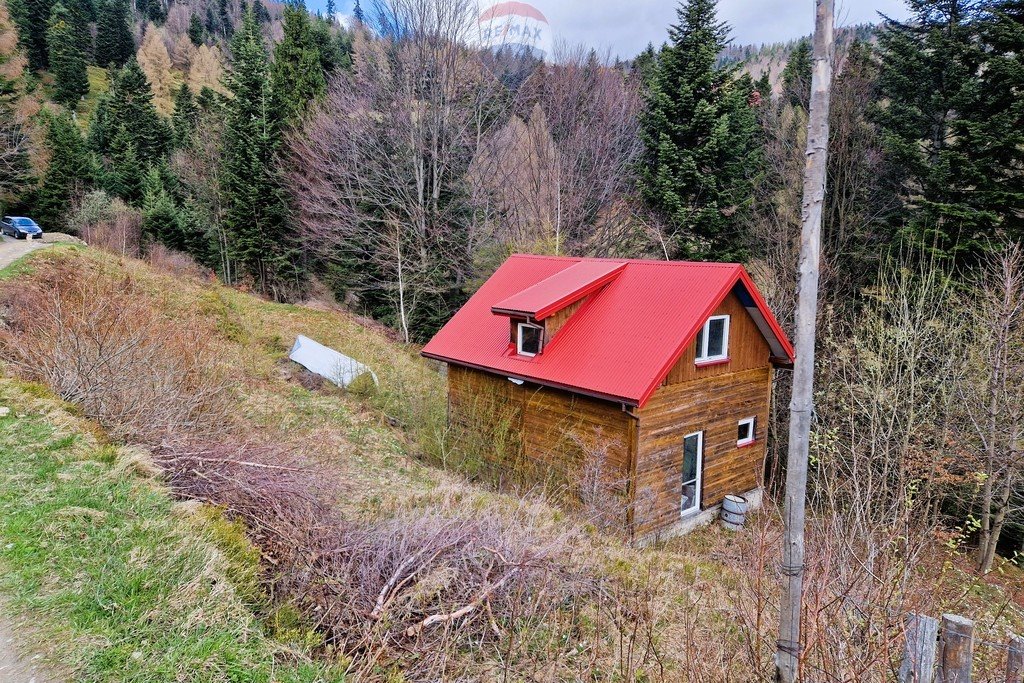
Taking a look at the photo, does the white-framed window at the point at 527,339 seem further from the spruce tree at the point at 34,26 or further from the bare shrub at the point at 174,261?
the spruce tree at the point at 34,26

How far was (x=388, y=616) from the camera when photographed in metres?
4.85

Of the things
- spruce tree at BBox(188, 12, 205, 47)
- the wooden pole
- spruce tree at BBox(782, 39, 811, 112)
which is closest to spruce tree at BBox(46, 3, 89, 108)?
spruce tree at BBox(188, 12, 205, 47)

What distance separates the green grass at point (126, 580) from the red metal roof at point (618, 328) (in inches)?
303

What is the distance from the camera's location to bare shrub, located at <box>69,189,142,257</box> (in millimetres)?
29117

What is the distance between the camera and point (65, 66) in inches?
2094

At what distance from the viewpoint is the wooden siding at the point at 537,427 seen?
456 inches

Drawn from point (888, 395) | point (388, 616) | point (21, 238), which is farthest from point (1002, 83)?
point (21, 238)

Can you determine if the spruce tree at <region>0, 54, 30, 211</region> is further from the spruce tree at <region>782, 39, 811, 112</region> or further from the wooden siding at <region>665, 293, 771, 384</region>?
the spruce tree at <region>782, 39, 811, 112</region>

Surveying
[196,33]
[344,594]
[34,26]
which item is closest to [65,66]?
[34,26]

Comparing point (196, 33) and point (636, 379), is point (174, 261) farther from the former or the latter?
point (196, 33)

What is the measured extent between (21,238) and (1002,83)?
39.2 m

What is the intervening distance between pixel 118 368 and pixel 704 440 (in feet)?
37.7

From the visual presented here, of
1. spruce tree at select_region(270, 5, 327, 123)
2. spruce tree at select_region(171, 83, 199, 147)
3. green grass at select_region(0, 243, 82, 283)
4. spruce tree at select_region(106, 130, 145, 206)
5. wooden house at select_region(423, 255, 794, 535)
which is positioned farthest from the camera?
spruce tree at select_region(171, 83, 199, 147)

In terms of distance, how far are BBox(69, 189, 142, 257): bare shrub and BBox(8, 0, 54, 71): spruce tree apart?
123ft
